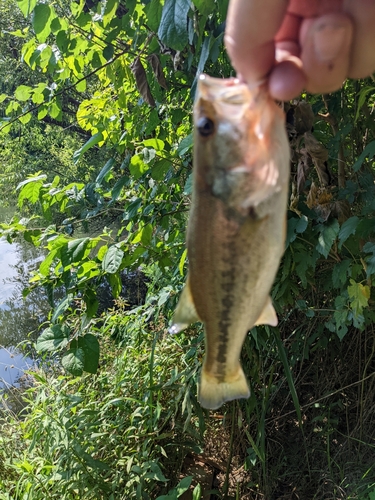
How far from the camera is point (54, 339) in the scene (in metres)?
2.40

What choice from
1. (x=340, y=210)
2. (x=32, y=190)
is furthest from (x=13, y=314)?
(x=340, y=210)

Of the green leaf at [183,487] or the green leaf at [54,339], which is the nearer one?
the green leaf at [54,339]

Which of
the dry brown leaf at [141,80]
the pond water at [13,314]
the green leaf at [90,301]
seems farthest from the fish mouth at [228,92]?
the pond water at [13,314]

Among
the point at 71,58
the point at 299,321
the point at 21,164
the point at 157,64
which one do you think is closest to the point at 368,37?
the point at 157,64

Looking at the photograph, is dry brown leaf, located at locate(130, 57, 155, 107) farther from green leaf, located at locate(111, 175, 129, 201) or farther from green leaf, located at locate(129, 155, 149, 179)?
green leaf, located at locate(111, 175, 129, 201)

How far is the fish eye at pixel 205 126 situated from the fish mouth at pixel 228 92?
5 centimetres

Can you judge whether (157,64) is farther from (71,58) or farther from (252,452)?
(252,452)

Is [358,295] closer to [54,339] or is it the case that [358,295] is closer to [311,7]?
[311,7]

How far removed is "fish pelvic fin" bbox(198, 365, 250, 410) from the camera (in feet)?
3.89

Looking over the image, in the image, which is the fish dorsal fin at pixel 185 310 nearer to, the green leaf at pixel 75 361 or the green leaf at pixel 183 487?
the green leaf at pixel 75 361

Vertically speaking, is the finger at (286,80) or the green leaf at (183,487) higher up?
the finger at (286,80)

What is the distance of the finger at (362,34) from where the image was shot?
0.95 m

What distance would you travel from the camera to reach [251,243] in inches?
39.4

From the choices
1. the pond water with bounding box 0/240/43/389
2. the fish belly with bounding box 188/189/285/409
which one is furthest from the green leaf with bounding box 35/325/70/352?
the pond water with bounding box 0/240/43/389
